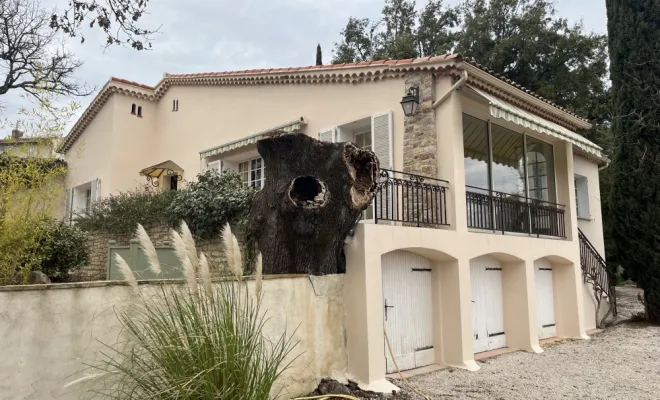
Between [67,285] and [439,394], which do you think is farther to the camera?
[439,394]

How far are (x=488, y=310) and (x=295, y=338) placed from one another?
224 inches

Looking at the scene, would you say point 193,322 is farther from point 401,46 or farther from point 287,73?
point 401,46

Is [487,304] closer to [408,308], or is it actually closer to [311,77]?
[408,308]

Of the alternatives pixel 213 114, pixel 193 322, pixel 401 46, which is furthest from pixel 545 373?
pixel 401 46

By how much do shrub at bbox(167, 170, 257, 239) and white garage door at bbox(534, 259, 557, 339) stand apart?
755 centimetres

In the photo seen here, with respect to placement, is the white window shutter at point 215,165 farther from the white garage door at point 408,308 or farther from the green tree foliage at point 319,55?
the green tree foliage at point 319,55

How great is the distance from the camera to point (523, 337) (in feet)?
33.9

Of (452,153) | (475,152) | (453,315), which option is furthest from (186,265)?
(475,152)

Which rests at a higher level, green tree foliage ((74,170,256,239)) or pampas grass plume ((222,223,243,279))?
green tree foliage ((74,170,256,239))

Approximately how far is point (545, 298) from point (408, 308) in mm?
5653

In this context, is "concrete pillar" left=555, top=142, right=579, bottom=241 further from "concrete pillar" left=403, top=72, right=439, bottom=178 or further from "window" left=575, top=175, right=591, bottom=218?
"concrete pillar" left=403, top=72, right=439, bottom=178

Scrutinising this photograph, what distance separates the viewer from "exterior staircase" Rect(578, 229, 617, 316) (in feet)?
44.9

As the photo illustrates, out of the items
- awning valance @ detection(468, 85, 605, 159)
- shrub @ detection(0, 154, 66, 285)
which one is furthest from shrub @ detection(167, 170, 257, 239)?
awning valance @ detection(468, 85, 605, 159)

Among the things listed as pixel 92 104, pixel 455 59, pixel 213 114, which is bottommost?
pixel 455 59
